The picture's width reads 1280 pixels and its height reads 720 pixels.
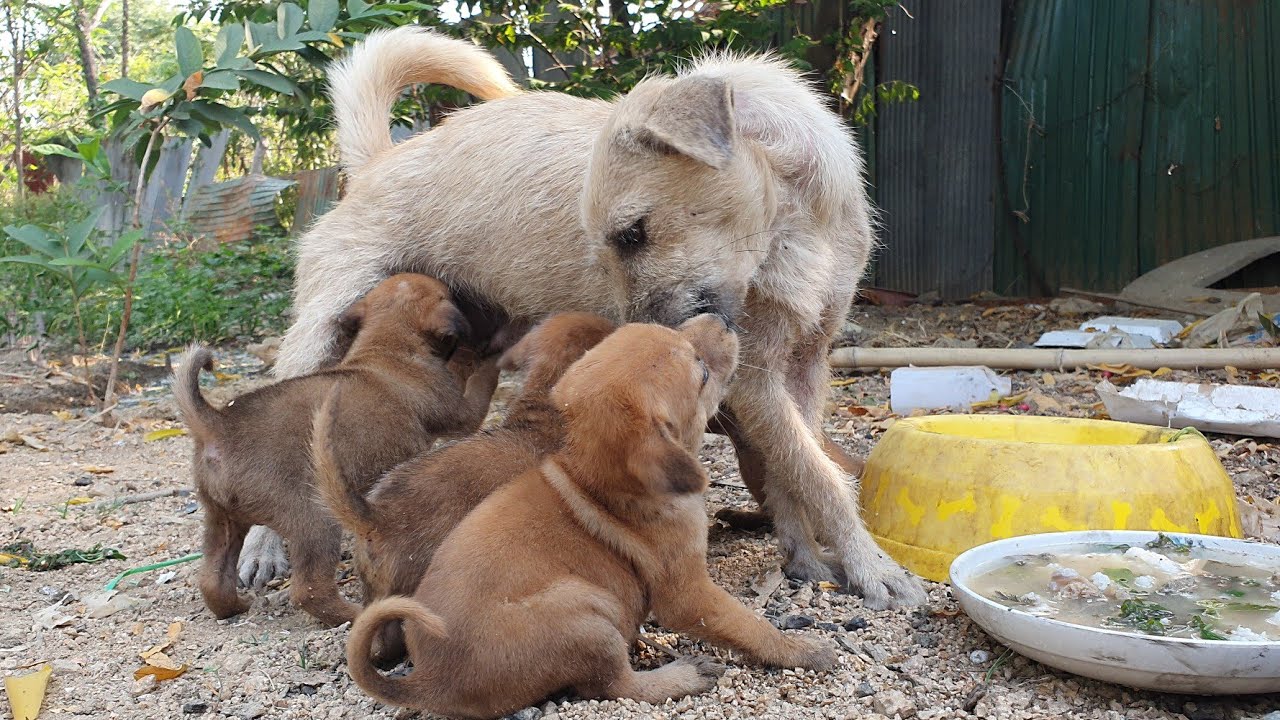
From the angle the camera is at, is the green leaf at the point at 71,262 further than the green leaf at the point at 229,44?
Yes

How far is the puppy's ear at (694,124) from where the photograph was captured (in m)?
3.45

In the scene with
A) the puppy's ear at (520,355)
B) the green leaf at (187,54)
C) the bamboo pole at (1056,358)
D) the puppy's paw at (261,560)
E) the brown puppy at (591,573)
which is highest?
the green leaf at (187,54)

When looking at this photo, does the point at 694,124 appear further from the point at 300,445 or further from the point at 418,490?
the point at 300,445

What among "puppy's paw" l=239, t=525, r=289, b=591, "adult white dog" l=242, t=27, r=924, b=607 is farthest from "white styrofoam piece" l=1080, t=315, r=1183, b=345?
"puppy's paw" l=239, t=525, r=289, b=591

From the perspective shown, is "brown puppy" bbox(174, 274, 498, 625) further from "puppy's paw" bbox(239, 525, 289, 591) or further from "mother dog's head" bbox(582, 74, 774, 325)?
"mother dog's head" bbox(582, 74, 774, 325)

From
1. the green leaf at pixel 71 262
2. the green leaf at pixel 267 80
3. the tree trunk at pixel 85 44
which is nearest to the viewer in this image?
the green leaf at pixel 267 80

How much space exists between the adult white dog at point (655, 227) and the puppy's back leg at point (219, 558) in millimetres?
590

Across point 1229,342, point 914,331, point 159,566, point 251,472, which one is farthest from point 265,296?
point 1229,342

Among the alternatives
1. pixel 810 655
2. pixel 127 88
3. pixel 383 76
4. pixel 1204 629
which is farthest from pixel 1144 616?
pixel 127 88

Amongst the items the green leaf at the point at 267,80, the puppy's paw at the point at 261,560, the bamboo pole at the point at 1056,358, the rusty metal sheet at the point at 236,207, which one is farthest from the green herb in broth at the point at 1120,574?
the rusty metal sheet at the point at 236,207

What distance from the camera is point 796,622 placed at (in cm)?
333

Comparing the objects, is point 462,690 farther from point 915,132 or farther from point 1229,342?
point 915,132

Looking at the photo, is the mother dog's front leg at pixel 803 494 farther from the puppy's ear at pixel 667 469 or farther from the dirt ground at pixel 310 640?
the puppy's ear at pixel 667 469

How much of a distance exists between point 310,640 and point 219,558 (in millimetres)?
490
